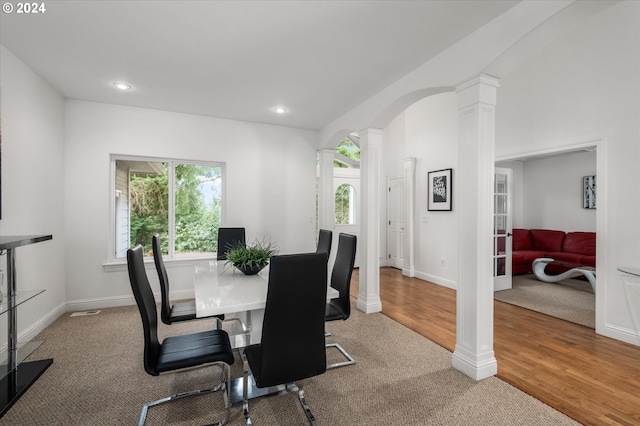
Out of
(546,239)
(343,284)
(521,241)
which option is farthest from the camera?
(521,241)

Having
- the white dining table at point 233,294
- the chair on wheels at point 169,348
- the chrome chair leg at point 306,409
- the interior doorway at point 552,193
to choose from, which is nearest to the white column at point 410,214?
the interior doorway at point 552,193

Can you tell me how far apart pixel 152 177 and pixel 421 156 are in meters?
4.45

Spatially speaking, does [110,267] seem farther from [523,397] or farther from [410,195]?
[410,195]

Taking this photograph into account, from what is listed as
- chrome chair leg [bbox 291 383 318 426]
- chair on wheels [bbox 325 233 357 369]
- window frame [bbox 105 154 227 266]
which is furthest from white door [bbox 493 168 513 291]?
window frame [bbox 105 154 227 266]

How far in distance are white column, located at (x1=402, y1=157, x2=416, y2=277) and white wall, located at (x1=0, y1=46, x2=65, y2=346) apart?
206 inches

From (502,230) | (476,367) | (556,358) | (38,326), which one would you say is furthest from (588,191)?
(38,326)

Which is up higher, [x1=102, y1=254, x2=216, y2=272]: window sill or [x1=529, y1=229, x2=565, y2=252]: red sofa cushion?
[x1=529, y1=229, x2=565, y2=252]: red sofa cushion

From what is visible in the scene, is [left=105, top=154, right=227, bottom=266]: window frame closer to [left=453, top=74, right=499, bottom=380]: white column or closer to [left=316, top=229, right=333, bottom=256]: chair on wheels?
[left=316, top=229, right=333, bottom=256]: chair on wheels

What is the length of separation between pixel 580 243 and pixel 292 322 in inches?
234

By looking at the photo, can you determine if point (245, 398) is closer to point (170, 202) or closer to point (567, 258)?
point (170, 202)

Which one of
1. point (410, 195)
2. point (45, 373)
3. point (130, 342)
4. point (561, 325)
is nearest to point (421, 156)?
point (410, 195)

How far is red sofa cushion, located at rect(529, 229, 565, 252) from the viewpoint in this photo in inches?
221

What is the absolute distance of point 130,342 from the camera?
2914 mm

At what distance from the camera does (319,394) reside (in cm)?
210
